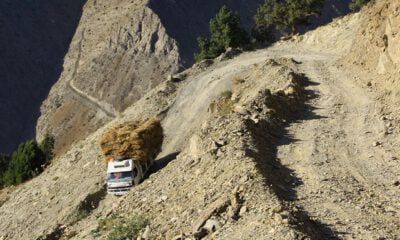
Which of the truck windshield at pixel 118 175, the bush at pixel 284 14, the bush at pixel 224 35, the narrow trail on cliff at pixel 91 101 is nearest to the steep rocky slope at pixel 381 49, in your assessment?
the truck windshield at pixel 118 175

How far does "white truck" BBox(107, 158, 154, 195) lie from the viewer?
35.5 meters

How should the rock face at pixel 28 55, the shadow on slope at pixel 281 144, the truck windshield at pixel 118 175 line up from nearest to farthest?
the shadow on slope at pixel 281 144
the truck windshield at pixel 118 175
the rock face at pixel 28 55

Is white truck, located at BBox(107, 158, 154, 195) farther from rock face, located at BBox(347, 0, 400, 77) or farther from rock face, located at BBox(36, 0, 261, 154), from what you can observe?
rock face, located at BBox(36, 0, 261, 154)

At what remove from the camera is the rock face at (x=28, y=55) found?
144125mm

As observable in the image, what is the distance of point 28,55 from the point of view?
162m

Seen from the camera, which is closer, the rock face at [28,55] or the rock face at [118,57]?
the rock face at [118,57]

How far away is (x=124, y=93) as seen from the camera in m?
129

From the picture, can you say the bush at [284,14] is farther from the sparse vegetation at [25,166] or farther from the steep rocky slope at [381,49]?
the sparse vegetation at [25,166]

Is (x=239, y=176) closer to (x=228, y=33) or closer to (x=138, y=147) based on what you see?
(x=138, y=147)

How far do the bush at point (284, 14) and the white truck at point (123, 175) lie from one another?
4383 cm

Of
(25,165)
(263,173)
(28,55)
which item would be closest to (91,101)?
(28,55)

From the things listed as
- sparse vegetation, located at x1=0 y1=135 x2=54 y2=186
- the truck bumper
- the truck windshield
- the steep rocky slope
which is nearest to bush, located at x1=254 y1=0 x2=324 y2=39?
the steep rocky slope

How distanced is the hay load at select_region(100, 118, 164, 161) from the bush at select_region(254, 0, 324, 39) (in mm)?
40361

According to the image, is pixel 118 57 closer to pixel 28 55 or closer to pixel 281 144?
pixel 28 55
